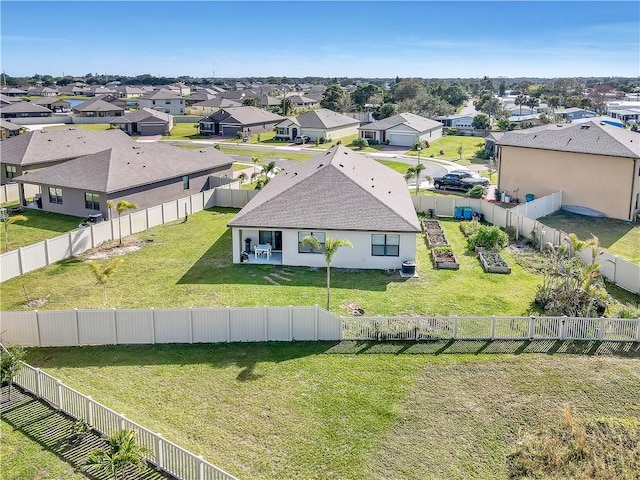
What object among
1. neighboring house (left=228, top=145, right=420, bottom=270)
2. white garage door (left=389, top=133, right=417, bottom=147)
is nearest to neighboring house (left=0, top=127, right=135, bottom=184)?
neighboring house (left=228, top=145, right=420, bottom=270)

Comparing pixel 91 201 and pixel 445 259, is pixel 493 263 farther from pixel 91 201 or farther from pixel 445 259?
pixel 91 201

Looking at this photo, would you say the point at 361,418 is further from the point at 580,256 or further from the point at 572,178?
the point at 572,178

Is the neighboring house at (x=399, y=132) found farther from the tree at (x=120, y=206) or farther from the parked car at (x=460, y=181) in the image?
the tree at (x=120, y=206)

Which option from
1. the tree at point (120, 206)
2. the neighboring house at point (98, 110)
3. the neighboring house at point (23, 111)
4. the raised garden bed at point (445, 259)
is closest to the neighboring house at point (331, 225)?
the raised garden bed at point (445, 259)

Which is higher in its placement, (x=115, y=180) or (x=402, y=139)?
(x=402, y=139)

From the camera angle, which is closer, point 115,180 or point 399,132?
point 115,180

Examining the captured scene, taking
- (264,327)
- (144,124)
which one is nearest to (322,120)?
(144,124)
